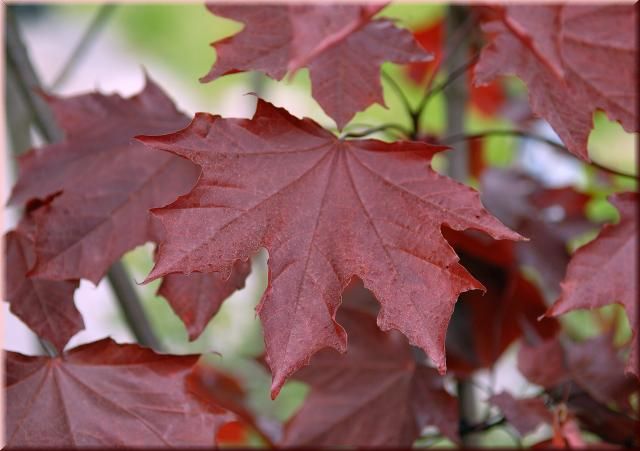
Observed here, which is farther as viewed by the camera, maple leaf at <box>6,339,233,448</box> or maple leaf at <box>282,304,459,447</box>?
maple leaf at <box>282,304,459,447</box>

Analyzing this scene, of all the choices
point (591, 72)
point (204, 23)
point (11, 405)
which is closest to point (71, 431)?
point (11, 405)

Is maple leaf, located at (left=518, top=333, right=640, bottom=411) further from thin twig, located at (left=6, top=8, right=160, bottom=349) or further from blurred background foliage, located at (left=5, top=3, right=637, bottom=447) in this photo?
blurred background foliage, located at (left=5, top=3, right=637, bottom=447)

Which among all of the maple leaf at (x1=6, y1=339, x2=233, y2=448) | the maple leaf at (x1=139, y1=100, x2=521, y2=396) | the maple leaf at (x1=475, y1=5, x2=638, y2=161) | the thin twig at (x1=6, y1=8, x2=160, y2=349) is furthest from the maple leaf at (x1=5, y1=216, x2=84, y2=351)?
the maple leaf at (x1=475, y1=5, x2=638, y2=161)

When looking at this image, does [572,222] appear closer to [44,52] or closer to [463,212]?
[463,212]

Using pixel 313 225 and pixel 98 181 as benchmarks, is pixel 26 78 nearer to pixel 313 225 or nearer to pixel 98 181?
pixel 98 181

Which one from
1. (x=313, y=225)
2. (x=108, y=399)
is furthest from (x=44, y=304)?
(x=313, y=225)

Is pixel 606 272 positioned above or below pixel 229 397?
above
